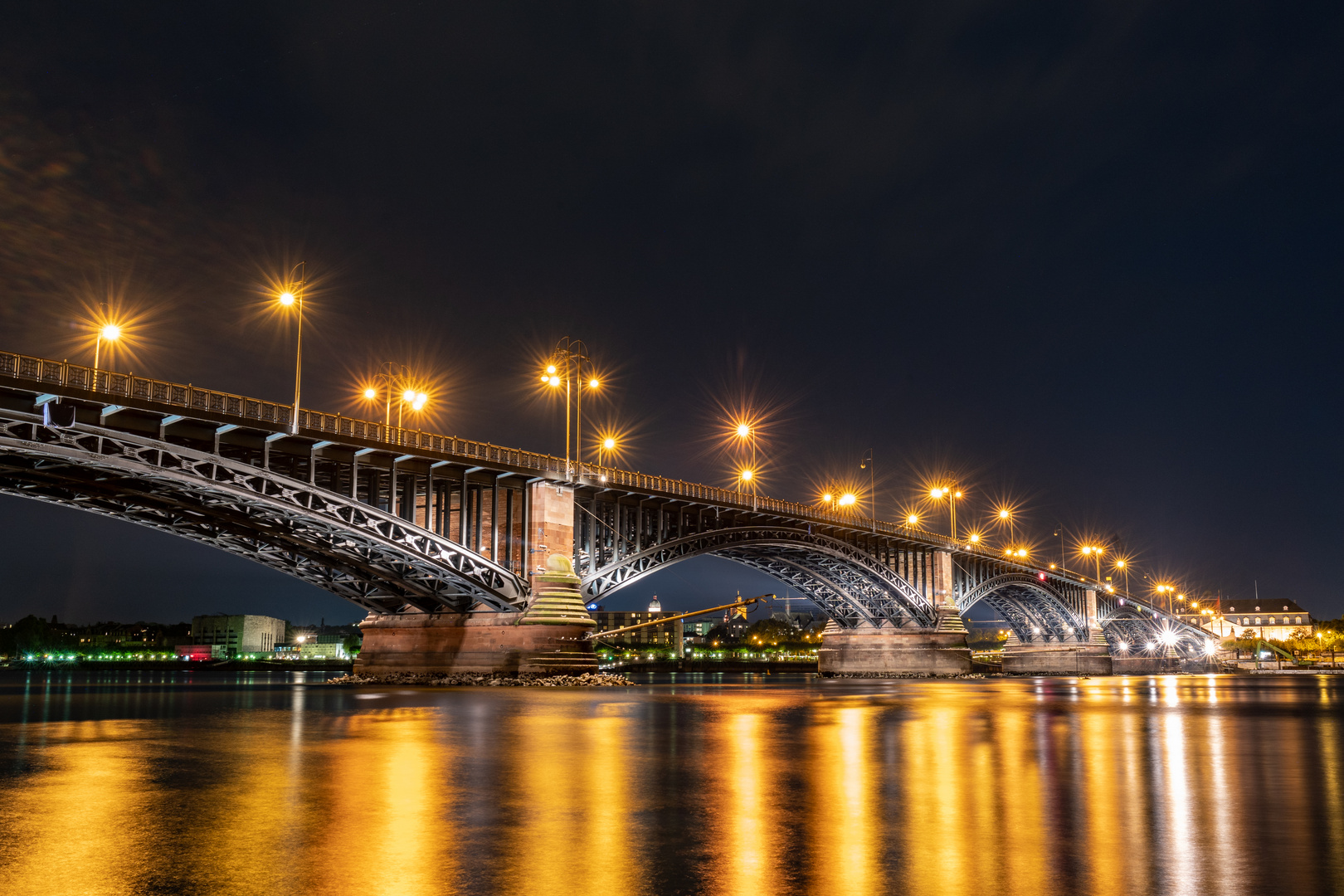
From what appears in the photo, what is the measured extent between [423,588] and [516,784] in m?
45.5

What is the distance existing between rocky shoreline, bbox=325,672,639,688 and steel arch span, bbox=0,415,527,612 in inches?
154

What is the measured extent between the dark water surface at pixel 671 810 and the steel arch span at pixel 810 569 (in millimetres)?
41576

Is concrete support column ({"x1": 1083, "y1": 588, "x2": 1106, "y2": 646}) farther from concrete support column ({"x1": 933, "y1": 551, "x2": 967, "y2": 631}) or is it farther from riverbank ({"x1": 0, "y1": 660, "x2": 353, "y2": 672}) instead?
riverbank ({"x1": 0, "y1": 660, "x2": 353, "y2": 672})

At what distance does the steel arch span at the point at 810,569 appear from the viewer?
67.9 metres

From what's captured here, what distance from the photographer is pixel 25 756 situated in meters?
18.7

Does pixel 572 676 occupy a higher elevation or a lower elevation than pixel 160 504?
lower

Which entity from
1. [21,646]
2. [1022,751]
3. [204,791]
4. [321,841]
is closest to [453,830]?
[321,841]

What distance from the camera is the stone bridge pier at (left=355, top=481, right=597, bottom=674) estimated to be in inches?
2267

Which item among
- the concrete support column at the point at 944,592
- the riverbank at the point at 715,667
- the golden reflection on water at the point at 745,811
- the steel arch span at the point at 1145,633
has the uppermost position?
the concrete support column at the point at 944,592

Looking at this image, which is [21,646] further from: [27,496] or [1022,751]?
[1022,751]

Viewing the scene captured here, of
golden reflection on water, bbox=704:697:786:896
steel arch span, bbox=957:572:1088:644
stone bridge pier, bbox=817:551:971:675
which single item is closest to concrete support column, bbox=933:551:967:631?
stone bridge pier, bbox=817:551:971:675

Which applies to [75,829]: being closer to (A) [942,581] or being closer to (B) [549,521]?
(B) [549,521]

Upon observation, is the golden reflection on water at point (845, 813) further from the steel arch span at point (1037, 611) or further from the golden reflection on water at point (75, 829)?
the steel arch span at point (1037, 611)

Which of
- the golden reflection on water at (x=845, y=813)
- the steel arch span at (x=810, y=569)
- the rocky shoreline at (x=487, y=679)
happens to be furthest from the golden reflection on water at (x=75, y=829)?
the steel arch span at (x=810, y=569)
